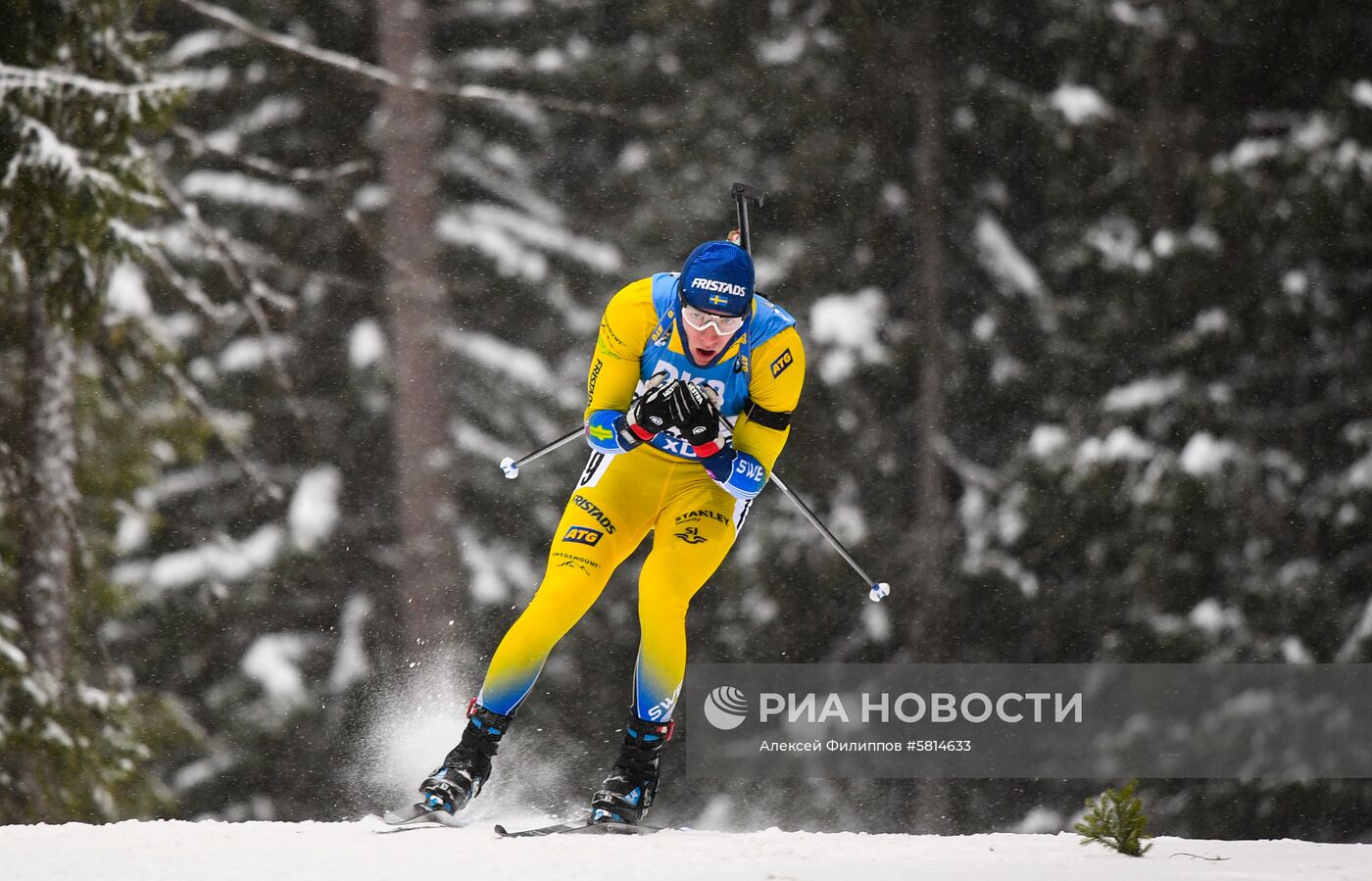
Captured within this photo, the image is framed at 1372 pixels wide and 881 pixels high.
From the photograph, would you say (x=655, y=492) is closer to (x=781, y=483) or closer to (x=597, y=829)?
(x=781, y=483)

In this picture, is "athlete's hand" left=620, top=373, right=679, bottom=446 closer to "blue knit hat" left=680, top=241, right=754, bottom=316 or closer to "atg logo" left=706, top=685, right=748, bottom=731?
"blue knit hat" left=680, top=241, right=754, bottom=316

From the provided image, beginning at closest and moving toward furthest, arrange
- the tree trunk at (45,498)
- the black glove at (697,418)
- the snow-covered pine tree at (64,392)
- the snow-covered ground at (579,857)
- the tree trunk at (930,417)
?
the snow-covered ground at (579,857)
the black glove at (697,418)
the snow-covered pine tree at (64,392)
the tree trunk at (45,498)
the tree trunk at (930,417)

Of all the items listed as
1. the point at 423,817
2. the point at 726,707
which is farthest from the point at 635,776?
the point at 726,707

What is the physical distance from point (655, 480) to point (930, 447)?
8.72ft

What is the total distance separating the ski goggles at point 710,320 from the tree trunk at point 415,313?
9.08ft

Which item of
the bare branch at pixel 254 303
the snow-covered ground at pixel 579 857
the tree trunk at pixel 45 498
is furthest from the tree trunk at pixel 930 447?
the tree trunk at pixel 45 498

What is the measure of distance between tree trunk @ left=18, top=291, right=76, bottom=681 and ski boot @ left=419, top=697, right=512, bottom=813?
3103mm

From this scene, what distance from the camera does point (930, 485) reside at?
621 centimetres

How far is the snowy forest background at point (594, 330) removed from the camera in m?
5.96

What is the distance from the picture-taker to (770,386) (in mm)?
3781

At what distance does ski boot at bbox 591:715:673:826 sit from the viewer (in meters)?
3.66

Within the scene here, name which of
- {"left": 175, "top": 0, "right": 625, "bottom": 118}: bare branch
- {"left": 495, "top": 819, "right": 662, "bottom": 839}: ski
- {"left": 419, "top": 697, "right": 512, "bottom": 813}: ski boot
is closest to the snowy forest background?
{"left": 175, "top": 0, "right": 625, "bottom": 118}: bare branch

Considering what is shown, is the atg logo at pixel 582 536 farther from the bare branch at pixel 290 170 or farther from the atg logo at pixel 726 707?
the bare branch at pixel 290 170

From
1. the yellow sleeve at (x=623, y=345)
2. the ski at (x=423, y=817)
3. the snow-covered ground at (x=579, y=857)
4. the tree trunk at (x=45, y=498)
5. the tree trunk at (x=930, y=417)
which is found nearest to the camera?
the snow-covered ground at (x=579, y=857)
